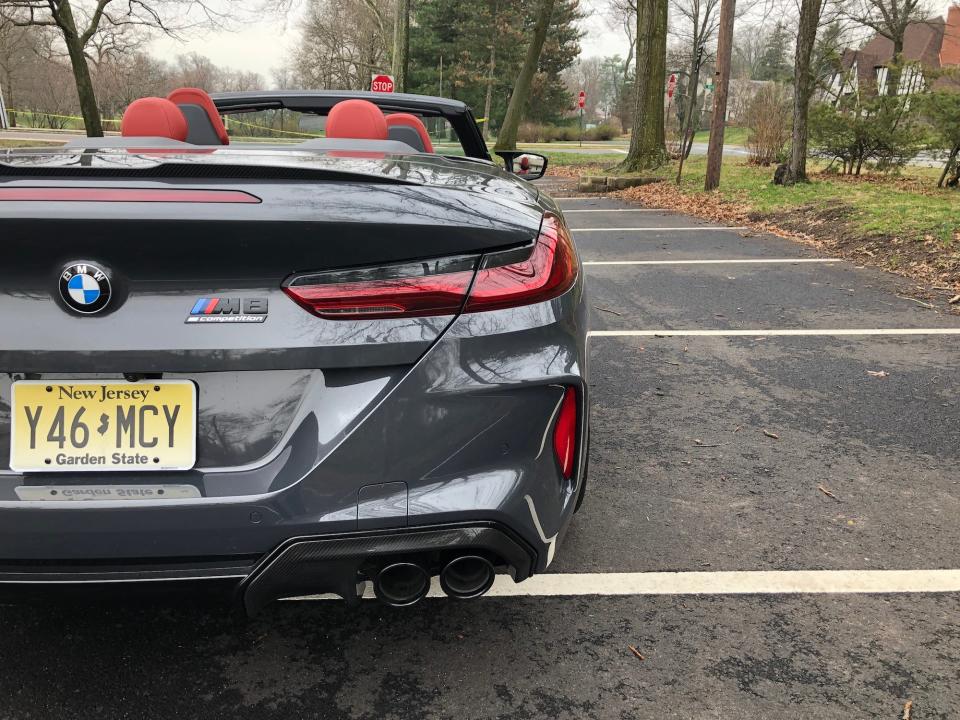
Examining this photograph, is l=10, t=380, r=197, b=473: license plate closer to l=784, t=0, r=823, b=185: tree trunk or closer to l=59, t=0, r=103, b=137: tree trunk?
l=784, t=0, r=823, b=185: tree trunk

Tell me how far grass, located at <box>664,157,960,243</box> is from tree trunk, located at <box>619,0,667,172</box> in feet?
2.66

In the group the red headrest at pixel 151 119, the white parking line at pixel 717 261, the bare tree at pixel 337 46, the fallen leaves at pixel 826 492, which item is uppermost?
the bare tree at pixel 337 46

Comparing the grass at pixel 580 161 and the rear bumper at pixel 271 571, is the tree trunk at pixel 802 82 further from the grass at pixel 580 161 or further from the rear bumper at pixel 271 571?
the rear bumper at pixel 271 571

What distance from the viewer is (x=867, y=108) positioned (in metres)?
15.5

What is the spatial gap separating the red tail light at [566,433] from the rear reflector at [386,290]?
14.0 inches

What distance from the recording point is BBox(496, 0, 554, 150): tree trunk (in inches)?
996

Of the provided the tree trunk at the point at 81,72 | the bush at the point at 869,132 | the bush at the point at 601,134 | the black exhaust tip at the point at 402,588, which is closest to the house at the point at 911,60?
the bush at the point at 869,132

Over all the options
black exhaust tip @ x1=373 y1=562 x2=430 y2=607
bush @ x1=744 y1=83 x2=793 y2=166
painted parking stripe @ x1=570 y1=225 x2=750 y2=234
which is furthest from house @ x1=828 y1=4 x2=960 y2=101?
black exhaust tip @ x1=373 y1=562 x2=430 y2=607

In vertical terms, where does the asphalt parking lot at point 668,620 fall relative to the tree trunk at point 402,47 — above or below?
below

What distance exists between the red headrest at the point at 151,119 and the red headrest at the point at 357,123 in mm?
608

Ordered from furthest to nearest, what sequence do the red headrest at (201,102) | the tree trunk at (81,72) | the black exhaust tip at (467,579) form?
1. the tree trunk at (81,72)
2. the red headrest at (201,102)
3. the black exhaust tip at (467,579)

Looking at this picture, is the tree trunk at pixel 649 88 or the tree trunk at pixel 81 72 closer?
the tree trunk at pixel 649 88

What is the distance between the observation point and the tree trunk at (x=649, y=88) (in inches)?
734

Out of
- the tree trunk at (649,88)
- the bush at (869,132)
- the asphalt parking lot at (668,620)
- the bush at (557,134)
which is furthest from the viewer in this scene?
the bush at (557,134)
